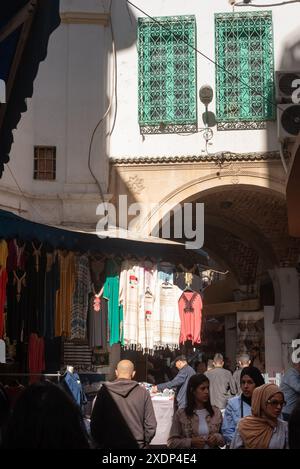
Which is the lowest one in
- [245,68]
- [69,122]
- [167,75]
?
[69,122]

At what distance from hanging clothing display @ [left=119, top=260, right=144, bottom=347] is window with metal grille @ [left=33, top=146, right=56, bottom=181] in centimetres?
396

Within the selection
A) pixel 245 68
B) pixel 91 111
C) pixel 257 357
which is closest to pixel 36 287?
pixel 91 111

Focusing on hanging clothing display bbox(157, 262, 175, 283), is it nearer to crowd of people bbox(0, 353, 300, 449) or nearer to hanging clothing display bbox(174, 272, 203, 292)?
hanging clothing display bbox(174, 272, 203, 292)

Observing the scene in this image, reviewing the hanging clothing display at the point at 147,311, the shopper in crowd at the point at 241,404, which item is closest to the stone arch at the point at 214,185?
the hanging clothing display at the point at 147,311

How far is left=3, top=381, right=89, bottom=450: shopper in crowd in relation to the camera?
2.35 metres

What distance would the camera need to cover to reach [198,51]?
12.2 meters

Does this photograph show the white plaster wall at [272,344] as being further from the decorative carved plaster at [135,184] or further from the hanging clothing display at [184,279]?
the hanging clothing display at [184,279]

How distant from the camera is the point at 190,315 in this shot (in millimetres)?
8773

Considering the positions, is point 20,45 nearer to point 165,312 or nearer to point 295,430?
point 295,430

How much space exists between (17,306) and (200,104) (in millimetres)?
5961

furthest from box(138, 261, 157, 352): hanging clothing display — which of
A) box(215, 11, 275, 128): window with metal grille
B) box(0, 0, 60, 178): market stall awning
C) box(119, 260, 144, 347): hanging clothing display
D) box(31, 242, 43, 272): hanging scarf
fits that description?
box(215, 11, 275, 128): window with metal grille

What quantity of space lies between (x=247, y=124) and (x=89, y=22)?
3.05 metres

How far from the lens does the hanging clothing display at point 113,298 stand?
26.9 ft

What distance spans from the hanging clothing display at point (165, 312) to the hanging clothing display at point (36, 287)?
5.07 feet
